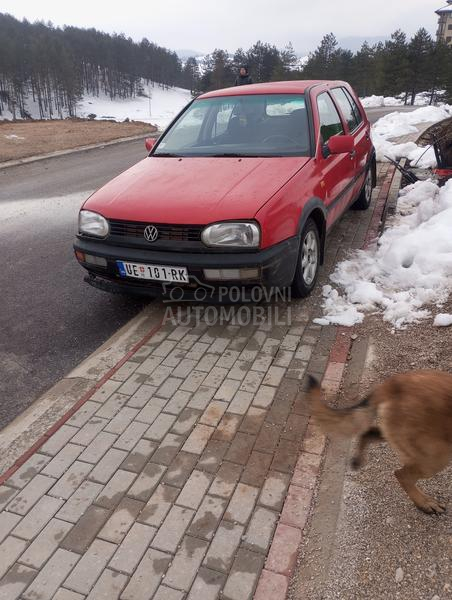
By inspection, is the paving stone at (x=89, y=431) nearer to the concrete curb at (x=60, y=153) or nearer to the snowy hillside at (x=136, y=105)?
the concrete curb at (x=60, y=153)

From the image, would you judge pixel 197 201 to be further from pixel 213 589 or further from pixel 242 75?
pixel 242 75

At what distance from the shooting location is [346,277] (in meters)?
4.58

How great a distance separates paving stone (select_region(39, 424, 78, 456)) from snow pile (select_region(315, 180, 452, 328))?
212 centimetres

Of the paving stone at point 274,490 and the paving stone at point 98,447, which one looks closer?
the paving stone at point 274,490

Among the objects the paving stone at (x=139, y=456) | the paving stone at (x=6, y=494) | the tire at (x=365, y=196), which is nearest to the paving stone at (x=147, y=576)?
the paving stone at (x=139, y=456)

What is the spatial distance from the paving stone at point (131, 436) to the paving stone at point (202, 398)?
346 mm

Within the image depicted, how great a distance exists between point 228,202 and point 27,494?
2329 mm

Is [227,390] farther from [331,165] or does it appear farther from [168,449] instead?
[331,165]

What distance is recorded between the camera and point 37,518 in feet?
7.47

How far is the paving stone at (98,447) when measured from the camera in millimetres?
2615

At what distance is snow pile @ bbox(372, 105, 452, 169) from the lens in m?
9.18

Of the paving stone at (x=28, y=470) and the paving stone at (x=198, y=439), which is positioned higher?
the paving stone at (x=198, y=439)

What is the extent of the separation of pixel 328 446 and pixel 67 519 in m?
1.44

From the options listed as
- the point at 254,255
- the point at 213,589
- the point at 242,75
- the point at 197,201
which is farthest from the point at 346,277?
the point at 242,75
